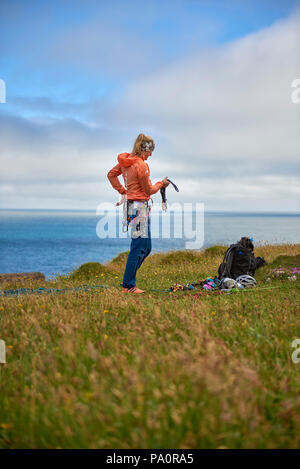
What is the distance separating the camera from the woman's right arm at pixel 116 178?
7366mm

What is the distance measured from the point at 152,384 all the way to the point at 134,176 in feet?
→ 17.0

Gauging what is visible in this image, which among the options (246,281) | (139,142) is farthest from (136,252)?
(246,281)

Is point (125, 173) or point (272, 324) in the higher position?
point (125, 173)

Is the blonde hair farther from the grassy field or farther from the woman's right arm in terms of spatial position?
the grassy field

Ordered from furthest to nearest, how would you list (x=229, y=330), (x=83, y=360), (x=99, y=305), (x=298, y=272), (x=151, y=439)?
(x=298, y=272)
(x=99, y=305)
(x=229, y=330)
(x=83, y=360)
(x=151, y=439)

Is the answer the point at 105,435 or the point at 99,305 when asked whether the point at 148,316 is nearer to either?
the point at 99,305

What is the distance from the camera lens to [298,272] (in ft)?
26.9

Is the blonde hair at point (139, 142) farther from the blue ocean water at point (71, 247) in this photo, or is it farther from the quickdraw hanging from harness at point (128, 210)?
the blue ocean water at point (71, 247)

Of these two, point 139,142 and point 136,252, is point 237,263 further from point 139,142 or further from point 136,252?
point 139,142

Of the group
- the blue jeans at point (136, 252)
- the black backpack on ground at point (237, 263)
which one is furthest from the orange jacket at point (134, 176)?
the black backpack on ground at point (237, 263)

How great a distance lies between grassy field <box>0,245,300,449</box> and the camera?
2047mm

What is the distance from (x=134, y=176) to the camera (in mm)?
7012
